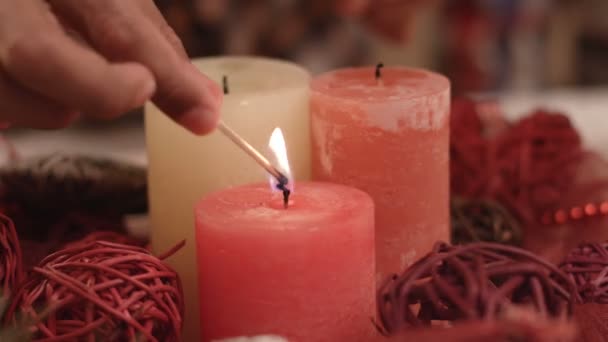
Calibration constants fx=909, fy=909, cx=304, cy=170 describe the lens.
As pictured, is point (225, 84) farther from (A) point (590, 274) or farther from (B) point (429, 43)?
(B) point (429, 43)

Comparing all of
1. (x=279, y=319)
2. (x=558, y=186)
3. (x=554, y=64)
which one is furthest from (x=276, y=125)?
(x=554, y=64)

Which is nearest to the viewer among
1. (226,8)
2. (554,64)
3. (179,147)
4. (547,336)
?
(547,336)

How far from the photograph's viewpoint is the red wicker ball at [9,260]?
0.53 metres

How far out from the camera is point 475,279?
0.45 m

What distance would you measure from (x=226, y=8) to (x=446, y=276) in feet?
3.80

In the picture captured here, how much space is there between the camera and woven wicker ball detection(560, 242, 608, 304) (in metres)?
0.55

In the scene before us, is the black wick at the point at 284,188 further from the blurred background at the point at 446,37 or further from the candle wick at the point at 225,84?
the blurred background at the point at 446,37

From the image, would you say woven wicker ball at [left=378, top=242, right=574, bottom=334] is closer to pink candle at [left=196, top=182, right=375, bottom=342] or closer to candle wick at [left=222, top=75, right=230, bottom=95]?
pink candle at [left=196, top=182, right=375, bottom=342]

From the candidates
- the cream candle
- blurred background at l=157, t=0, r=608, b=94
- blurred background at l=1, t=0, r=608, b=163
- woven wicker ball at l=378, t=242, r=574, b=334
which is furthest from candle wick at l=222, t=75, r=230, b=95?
blurred background at l=157, t=0, r=608, b=94

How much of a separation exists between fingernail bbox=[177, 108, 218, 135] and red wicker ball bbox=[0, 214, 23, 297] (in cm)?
13

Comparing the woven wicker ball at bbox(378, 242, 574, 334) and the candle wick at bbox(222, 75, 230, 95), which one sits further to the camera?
the candle wick at bbox(222, 75, 230, 95)

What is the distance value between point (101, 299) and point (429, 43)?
1.73m

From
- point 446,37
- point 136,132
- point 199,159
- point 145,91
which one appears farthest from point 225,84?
point 446,37

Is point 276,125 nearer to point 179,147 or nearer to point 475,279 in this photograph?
point 179,147
